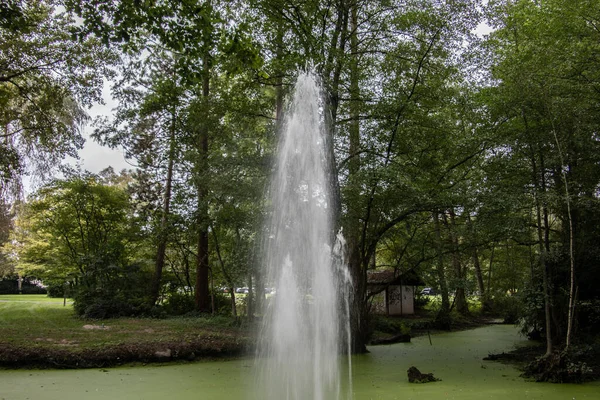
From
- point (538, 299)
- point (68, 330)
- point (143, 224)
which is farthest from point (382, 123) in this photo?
point (143, 224)

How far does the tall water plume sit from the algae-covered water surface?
0.60 m

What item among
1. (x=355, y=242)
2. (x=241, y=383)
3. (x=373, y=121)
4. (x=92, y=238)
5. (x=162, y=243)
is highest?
(x=373, y=121)

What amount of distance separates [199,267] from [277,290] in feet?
26.2

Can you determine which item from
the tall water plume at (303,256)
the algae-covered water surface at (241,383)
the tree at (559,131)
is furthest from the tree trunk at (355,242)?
the tree at (559,131)

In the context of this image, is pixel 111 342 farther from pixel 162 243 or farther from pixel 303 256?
pixel 162 243

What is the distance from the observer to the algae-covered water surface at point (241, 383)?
5.62 m

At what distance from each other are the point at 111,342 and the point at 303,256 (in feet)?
12.8

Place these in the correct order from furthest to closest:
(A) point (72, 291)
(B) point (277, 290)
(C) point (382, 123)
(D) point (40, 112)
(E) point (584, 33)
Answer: (A) point (72, 291), (D) point (40, 112), (C) point (382, 123), (E) point (584, 33), (B) point (277, 290)

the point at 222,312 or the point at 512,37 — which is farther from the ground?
the point at 512,37

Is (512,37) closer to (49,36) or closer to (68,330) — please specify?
(49,36)

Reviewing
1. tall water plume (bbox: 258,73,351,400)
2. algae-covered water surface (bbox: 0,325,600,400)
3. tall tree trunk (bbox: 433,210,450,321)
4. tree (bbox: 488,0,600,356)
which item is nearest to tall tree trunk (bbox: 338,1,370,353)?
algae-covered water surface (bbox: 0,325,600,400)

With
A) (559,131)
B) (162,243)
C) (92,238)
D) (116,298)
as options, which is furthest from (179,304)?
(559,131)

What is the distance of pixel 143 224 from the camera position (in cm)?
1517

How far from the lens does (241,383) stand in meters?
6.34
